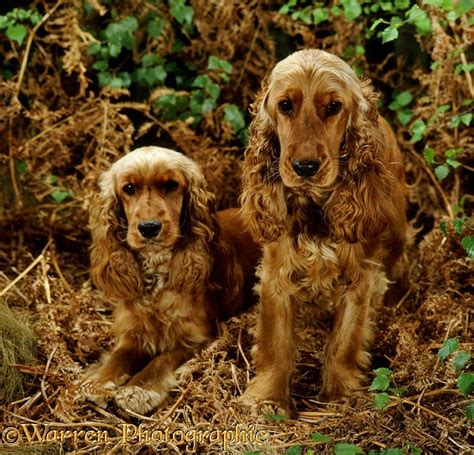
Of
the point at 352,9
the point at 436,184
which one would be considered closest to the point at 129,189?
the point at 352,9

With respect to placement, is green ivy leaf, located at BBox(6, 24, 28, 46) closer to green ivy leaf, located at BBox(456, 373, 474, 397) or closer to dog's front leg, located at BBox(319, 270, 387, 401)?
dog's front leg, located at BBox(319, 270, 387, 401)

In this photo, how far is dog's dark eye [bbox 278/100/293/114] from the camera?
125 inches

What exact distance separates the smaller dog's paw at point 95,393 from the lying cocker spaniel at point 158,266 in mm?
204

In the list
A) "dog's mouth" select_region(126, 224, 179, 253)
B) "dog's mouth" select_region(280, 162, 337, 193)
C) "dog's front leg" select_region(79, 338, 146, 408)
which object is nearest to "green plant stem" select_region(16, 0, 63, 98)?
"dog's mouth" select_region(126, 224, 179, 253)

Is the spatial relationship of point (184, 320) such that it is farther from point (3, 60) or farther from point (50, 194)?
point (3, 60)

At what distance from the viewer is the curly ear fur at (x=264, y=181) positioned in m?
3.36

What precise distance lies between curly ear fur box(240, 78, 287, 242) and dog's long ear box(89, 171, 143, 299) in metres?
0.76

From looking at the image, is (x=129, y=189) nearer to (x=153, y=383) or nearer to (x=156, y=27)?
(x=153, y=383)

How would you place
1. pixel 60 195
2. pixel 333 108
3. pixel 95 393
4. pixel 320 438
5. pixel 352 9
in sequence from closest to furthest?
1. pixel 320 438
2. pixel 333 108
3. pixel 95 393
4. pixel 352 9
5. pixel 60 195

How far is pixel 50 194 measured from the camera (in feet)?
16.3

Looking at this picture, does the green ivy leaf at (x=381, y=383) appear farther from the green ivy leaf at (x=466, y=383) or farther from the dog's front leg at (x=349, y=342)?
the dog's front leg at (x=349, y=342)

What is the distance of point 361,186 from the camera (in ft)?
10.9

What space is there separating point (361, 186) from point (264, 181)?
1.35 ft

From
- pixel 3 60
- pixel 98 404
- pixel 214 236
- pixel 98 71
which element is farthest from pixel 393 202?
pixel 3 60
